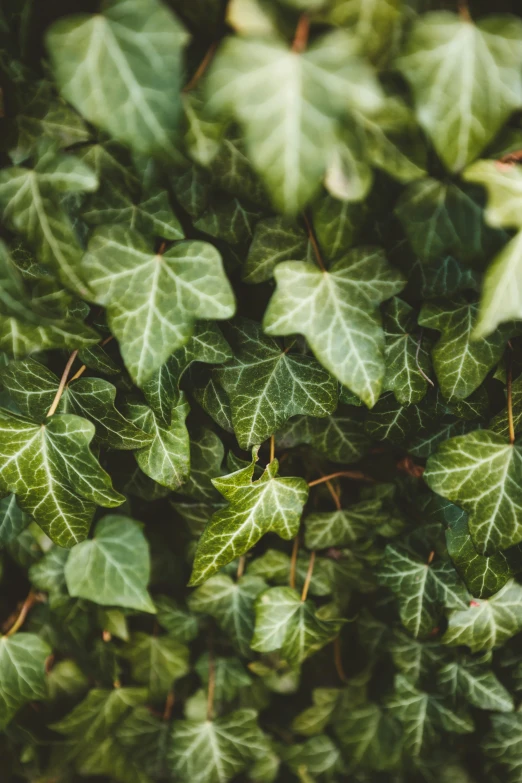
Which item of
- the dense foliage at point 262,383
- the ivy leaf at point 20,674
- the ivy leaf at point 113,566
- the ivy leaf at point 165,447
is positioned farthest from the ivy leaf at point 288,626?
the ivy leaf at point 20,674

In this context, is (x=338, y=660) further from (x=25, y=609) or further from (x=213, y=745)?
(x=25, y=609)

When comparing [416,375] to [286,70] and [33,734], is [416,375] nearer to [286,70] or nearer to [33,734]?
[286,70]

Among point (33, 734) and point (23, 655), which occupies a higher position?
point (23, 655)

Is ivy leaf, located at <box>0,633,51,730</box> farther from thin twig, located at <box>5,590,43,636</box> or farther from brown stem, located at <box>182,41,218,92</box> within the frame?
brown stem, located at <box>182,41,218,92</box>

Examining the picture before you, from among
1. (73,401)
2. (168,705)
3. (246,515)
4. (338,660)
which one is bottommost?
(168,705)

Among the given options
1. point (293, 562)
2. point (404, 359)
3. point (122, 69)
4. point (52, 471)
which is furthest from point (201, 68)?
point (293, 562)

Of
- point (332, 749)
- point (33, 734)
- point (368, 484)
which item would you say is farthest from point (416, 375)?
point (33, 734)

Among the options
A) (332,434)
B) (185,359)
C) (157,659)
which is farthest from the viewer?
(157,659)
